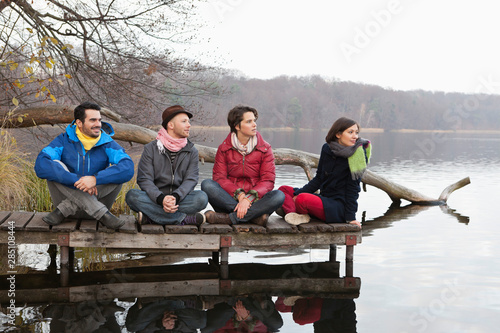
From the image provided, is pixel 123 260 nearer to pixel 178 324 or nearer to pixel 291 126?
pixel 178 324

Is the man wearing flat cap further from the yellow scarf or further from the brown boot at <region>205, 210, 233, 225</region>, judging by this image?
the yellow scarf

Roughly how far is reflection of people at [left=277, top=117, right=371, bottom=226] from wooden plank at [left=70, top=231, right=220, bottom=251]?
0.89m

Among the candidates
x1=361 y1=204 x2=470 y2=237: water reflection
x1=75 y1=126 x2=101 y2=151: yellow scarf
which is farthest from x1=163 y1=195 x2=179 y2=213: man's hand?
x1=361 y1=204 x2=470 y2=237: water reflection

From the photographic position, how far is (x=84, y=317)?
412 centimetres

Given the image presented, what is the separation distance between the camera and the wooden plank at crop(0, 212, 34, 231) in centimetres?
495

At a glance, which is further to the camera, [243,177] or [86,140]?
[243,177]

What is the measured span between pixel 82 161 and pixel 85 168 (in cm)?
7

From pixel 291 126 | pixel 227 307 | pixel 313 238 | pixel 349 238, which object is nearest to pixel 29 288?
pixel 227 307

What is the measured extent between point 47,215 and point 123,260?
1.22 metres

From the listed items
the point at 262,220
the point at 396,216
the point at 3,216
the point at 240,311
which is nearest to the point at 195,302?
the point at 240,311

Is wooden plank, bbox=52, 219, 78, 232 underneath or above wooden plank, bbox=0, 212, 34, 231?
underneath

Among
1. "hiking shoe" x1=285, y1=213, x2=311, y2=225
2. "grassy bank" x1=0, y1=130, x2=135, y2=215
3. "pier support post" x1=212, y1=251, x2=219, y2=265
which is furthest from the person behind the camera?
"grassy bank" x1=0, y1=130, x2=135, y2=215

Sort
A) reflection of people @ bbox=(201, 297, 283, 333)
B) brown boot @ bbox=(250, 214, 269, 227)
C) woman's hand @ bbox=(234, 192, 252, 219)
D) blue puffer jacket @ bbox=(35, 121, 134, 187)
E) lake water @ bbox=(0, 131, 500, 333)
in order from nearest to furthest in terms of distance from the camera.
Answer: reflection of people @ bbox=(201, 297, 283, 333) → lake water @ bbox=(0, 131, 500, 333) → blue puffer jacket @ bbox=(35, 121, 134, 187) → woman's hand @ bbox=(234, 192, 252, 219) → brown boot @ bbox=(250, 214, 269, 227)

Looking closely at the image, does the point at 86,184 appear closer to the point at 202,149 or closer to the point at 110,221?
the point at 110,221
